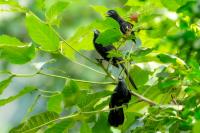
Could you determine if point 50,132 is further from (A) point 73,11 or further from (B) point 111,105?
(A) point 73,11

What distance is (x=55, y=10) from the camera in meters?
1.50

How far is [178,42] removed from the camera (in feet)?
2.51

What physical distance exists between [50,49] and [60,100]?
145 millimetres

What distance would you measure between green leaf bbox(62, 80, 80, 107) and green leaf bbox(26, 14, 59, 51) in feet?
0.31

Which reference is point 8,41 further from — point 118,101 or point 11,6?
point 118,101

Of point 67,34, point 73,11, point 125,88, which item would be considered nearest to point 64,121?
point 125,88

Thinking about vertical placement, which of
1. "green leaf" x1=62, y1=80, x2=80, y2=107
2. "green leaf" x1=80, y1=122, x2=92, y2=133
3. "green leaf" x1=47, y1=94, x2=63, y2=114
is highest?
"green leaf" x1=62, y1=80, x2=80, y2=107

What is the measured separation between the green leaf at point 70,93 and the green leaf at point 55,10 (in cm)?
16

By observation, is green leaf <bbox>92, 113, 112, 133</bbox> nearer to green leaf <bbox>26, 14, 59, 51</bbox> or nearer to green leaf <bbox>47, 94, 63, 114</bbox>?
green leaf <bbox>47, 94, 63, 114</bbox>

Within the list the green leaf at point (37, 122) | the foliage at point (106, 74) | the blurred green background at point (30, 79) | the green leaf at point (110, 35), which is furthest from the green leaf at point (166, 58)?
the blurred green background at point (30, 79)

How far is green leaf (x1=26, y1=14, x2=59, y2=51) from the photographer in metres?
1.46

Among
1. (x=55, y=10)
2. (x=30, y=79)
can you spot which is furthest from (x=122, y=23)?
(x=30, y=79)

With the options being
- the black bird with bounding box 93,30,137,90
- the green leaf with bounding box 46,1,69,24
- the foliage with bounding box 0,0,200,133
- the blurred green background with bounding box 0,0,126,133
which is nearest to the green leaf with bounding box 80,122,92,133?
the foliage with bounding box 0,0,200,133

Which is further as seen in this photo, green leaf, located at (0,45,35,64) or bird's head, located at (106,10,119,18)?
bird's head, located at (106,10,119,18)
